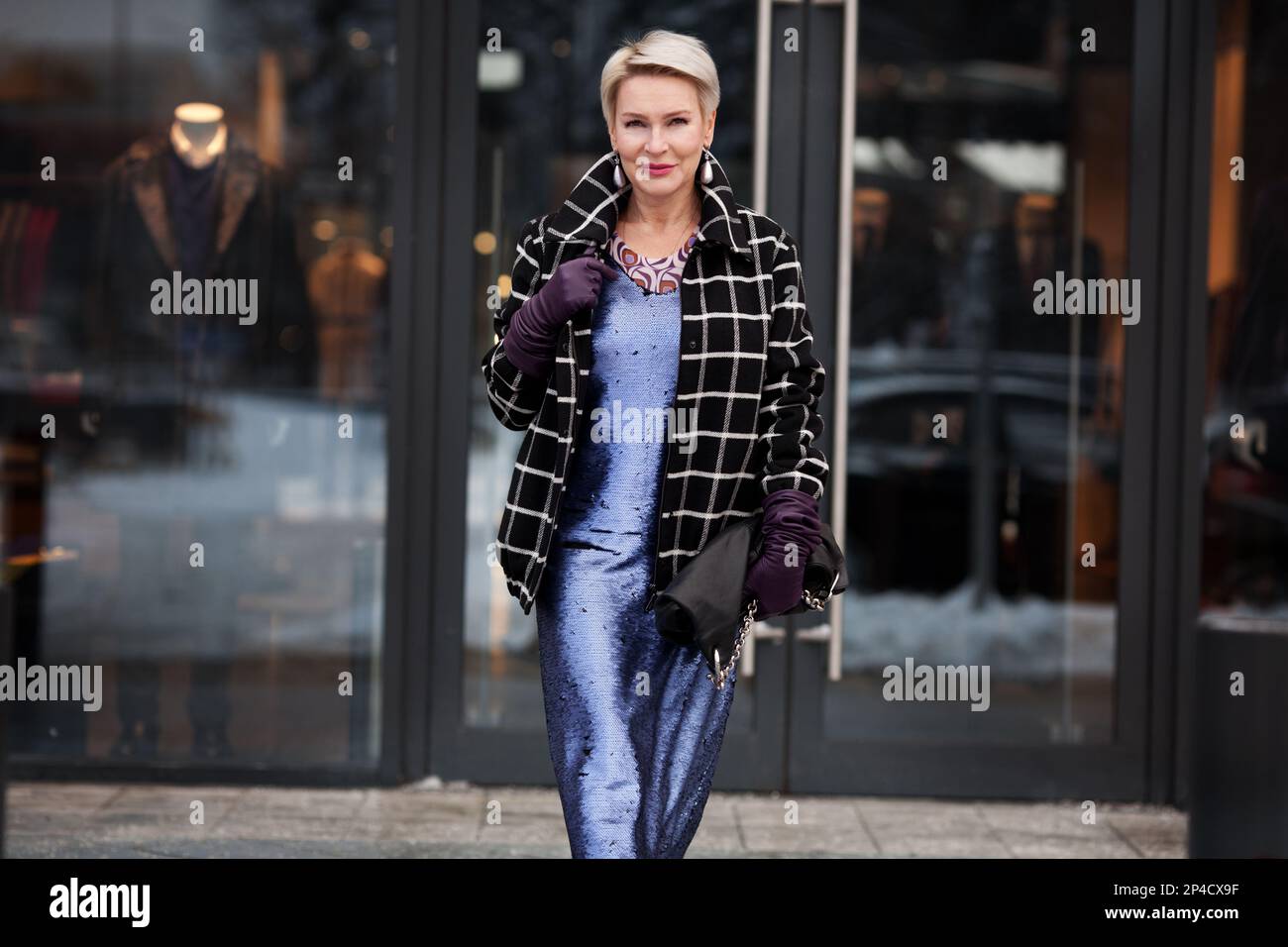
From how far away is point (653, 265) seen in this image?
3.23m

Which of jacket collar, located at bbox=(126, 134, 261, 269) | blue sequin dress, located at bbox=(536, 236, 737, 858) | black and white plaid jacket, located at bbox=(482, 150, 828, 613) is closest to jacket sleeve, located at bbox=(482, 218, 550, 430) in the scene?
black and white plaid jacket, located at bbox=(482, 150, 828, 613)

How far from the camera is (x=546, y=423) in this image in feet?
10.5

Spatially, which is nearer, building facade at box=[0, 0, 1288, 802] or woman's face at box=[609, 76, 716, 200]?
woman's face at box=[609, 76, 716, 200]

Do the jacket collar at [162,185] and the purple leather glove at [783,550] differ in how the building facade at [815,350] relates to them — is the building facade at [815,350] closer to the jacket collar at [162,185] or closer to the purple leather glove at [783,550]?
the jacket collar at [162,185]

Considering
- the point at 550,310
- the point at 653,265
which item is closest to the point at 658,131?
the point at 653,265

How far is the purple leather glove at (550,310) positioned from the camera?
302cm

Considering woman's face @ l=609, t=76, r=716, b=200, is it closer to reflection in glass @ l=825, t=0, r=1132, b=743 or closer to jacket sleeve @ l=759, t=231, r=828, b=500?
jacket sleeve @ l=759, t=231, r=828, b=500

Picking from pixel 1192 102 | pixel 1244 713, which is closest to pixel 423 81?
pixel 1192 102

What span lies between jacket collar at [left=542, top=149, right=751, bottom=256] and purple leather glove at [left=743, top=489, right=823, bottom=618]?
20.1 inches

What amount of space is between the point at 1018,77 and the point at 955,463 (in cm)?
135

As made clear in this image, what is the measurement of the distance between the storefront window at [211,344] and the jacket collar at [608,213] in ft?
8.34

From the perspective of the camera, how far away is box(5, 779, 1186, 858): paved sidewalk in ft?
16.3

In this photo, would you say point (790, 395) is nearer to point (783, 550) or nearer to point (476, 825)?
point (783, 550)

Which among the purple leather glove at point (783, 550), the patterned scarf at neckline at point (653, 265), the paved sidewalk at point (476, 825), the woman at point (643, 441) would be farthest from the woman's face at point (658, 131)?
the paved sidewalk at point (476, 825)
